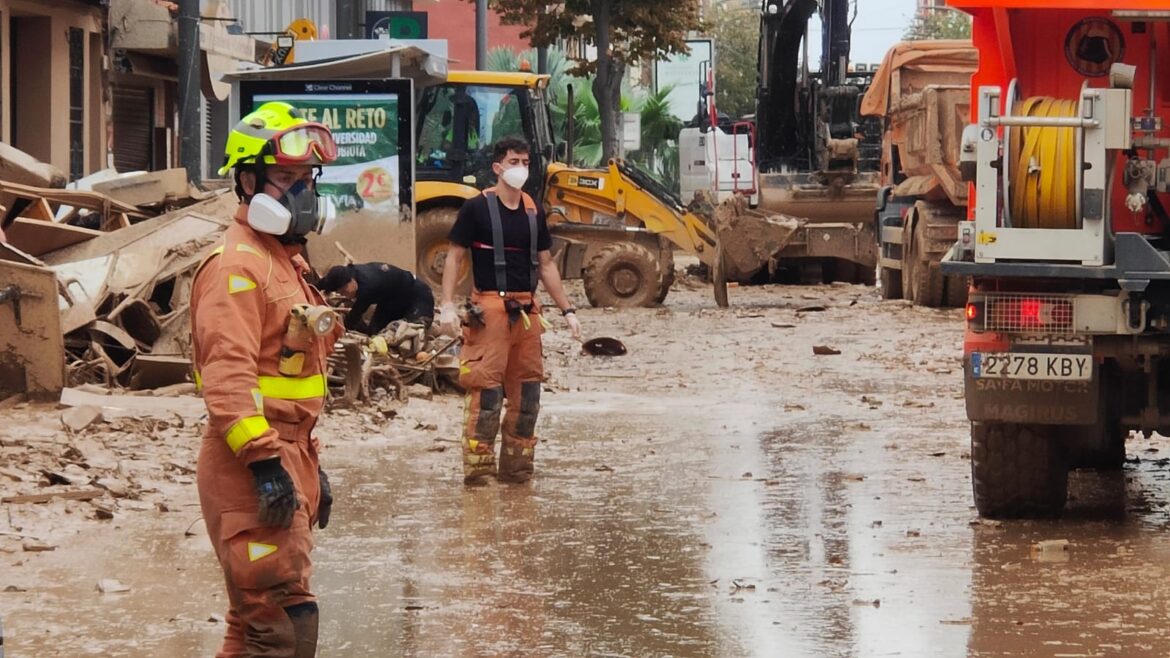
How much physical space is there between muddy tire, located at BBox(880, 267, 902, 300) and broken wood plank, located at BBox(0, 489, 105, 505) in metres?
17.3

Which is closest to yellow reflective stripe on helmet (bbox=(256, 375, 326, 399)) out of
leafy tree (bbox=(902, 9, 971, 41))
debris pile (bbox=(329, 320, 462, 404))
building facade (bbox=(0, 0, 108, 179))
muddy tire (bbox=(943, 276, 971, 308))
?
debris pile (bbox=(329, 320, 462, 404))

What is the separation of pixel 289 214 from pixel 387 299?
9.86 meters

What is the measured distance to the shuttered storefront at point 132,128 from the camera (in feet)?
89.2

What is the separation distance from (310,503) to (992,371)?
385 centimetres

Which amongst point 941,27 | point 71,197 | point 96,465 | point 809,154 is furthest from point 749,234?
point 941,27

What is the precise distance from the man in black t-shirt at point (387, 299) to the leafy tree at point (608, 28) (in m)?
19.0

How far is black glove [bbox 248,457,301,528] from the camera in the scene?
497cm

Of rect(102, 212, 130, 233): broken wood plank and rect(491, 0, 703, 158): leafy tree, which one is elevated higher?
rect(491, 0, 703, 158): leafy tree

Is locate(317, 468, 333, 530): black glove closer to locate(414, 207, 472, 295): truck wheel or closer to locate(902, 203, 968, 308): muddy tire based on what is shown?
locate(414, 207, 472, 295): truck wheel

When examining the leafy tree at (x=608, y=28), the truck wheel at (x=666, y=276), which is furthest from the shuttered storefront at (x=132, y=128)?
the leafy tree at (x=608, y=28)

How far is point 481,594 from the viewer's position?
24.4 ft

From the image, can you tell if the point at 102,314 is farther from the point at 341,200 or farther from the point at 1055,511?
the point at 1055,511

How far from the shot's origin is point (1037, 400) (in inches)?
329

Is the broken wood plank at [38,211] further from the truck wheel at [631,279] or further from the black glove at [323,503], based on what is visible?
the black glove at [323,503]
